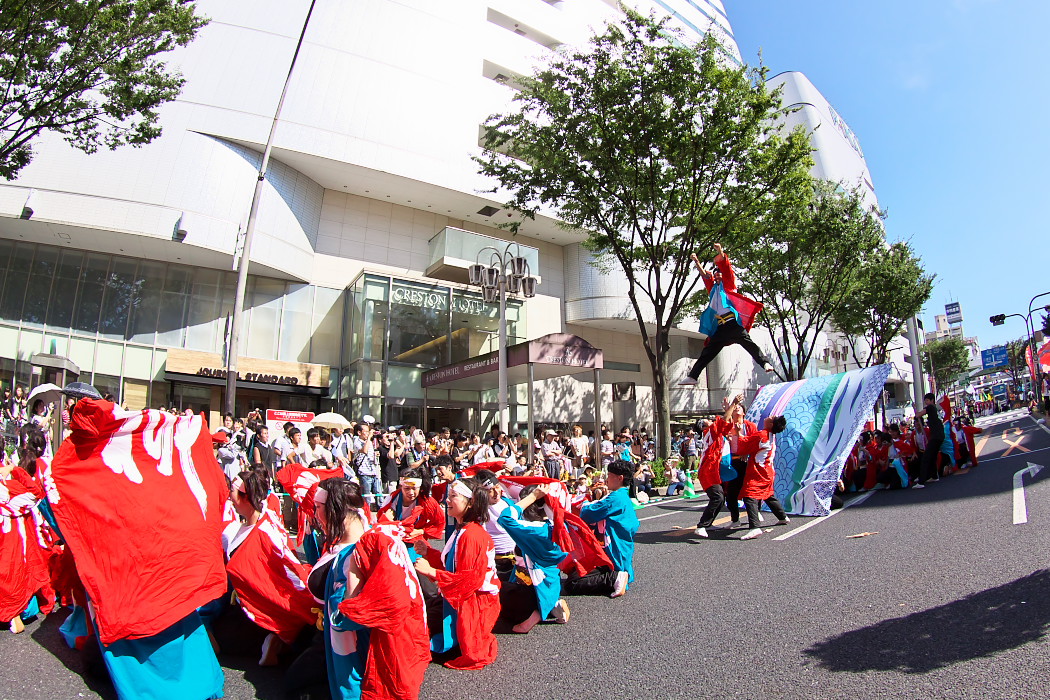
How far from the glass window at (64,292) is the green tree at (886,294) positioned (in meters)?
26.6

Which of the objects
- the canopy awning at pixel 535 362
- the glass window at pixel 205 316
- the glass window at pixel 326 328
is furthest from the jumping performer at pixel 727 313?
the glass window at pixel 205 316

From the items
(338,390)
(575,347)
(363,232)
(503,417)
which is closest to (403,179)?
(363,232)

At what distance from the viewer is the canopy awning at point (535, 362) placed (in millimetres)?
16328

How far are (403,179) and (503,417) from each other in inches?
515

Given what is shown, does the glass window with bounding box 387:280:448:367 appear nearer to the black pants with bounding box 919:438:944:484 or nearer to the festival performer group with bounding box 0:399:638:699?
the black pants with bounding box 919:438:944:484

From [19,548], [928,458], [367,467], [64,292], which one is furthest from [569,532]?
[64,292]

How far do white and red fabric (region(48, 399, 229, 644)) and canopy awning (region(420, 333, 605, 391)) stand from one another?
12599 millimetres

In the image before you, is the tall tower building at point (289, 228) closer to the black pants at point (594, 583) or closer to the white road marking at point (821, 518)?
the white road marking at point (821, 518)

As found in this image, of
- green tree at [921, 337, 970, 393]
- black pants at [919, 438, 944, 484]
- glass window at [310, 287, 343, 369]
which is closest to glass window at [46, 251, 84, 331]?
glass window at [310, 287, 343, 369]

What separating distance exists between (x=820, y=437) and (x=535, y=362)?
8.49 meters

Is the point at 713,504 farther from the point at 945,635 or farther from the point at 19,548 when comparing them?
the point at 19,548

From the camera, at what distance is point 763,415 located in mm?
9656

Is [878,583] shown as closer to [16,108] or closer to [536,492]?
[536,492]

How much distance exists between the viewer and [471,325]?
76.6ft
